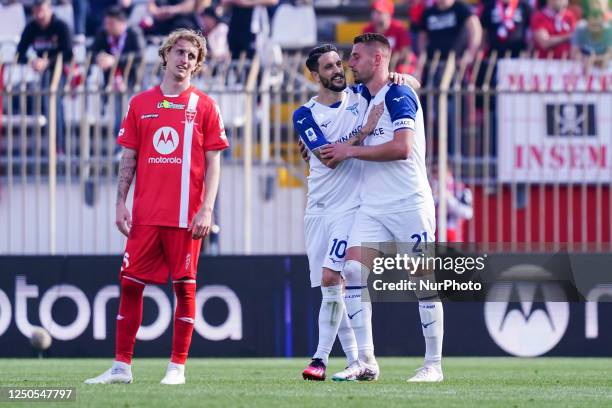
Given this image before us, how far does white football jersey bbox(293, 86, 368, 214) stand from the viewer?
29.8 ft

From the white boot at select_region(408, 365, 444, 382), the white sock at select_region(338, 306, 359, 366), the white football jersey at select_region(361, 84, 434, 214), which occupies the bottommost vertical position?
the white boot at select_region(408, 365, 444, 382)

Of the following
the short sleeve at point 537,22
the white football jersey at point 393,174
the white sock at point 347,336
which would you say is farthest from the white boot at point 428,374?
the short sleeve at point 537,22

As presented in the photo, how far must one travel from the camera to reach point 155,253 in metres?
8.48

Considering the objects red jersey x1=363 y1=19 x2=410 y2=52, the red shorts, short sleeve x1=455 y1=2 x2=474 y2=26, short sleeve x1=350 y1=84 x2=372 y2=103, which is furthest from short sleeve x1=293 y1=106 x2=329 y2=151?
short sleeve x1=455 y1=2 x2=474 y2=26

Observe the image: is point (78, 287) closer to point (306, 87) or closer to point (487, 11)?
point (306, 87)

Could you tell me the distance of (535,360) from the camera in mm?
12695

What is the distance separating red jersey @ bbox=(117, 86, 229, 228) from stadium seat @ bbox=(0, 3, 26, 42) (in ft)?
32.2

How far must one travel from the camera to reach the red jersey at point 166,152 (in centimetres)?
841

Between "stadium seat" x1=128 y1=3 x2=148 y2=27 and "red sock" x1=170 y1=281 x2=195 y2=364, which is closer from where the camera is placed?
"red sock" x1=170 y1=281 x2=195 y2=364

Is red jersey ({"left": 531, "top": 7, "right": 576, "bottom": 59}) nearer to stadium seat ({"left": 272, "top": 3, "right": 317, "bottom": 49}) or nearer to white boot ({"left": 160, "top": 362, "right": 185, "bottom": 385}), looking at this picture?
stadium seat ({"left": 272, "top": 3, "right": 317, "bottom": 49})

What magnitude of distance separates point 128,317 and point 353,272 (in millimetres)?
1437

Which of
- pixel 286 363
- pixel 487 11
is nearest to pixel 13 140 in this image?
pixel 286 363

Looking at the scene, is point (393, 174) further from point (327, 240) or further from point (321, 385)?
point (321, 385)

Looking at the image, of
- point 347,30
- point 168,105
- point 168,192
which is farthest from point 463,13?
point 168,192
